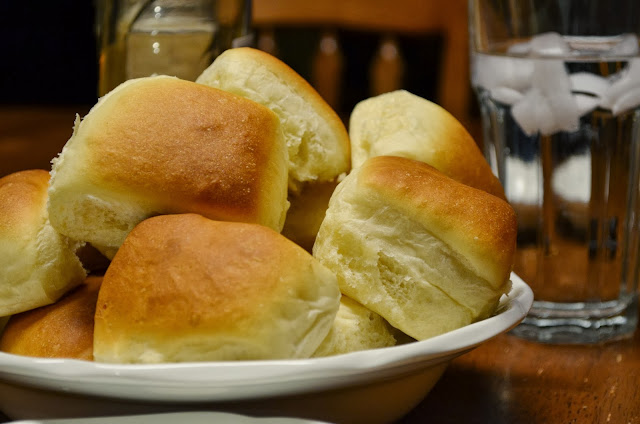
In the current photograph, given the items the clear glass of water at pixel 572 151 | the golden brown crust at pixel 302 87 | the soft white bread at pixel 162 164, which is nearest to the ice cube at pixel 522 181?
the clear glass of water at pixel 572 151

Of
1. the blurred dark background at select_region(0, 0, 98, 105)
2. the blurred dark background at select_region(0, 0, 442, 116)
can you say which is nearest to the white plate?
the blurred dark background at select_region(0, 0, 442, 116)

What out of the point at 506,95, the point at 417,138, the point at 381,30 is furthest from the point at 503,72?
the point at 381,30

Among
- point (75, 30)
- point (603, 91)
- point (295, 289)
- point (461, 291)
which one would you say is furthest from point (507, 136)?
point (75, 30)

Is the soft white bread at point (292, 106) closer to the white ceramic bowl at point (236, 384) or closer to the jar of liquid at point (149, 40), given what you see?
the white ceramic bowl at point (236, 384)

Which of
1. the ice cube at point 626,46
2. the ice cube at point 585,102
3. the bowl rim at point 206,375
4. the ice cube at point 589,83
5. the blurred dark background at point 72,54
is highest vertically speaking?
the ice cube at point 626,46

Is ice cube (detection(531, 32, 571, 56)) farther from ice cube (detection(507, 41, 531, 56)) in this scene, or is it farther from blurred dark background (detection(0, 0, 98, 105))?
blurred dark background (detection(0, 0, 98, 105))

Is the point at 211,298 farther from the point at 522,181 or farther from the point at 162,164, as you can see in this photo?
the point at 522,181
